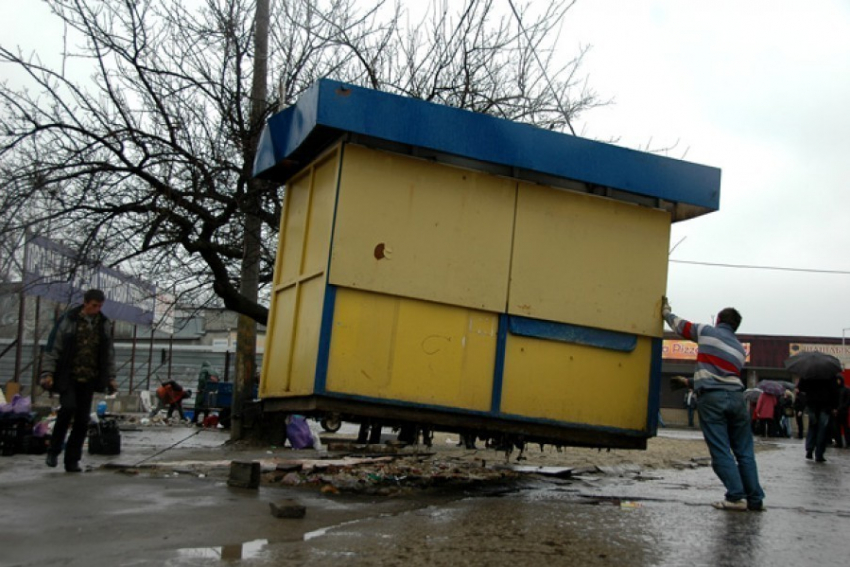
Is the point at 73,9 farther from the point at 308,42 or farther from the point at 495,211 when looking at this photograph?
→ the point at 495,211

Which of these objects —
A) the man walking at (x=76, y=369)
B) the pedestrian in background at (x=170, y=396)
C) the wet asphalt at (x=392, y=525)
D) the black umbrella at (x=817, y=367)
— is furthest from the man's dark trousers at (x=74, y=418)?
the pedestrian in background at (x=170, y=396)

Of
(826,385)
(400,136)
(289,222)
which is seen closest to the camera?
(400,136)

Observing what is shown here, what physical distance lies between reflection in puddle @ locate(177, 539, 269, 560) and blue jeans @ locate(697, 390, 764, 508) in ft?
13.0

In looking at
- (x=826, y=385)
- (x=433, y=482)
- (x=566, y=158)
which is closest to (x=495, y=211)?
(x=566, y=158)

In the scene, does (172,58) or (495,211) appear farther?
(172,58)

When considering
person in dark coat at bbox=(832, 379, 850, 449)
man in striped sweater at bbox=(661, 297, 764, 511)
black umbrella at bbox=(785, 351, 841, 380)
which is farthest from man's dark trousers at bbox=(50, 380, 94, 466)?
person in dark coat at bbox=(832, 379, 850, 449)

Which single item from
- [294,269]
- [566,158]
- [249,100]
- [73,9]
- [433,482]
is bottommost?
[433,482]

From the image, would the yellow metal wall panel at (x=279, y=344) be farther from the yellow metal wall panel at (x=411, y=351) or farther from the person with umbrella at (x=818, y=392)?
the person with umbrella at (x=818, y=392)

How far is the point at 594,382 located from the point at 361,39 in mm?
7718

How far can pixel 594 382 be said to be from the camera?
23.8 ft

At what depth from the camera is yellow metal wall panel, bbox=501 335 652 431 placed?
7.02m

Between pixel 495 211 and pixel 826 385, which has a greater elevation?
pixel 495 211

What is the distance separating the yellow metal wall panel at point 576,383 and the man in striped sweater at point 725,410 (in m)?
0.46

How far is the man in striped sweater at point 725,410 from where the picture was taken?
6883 mm
